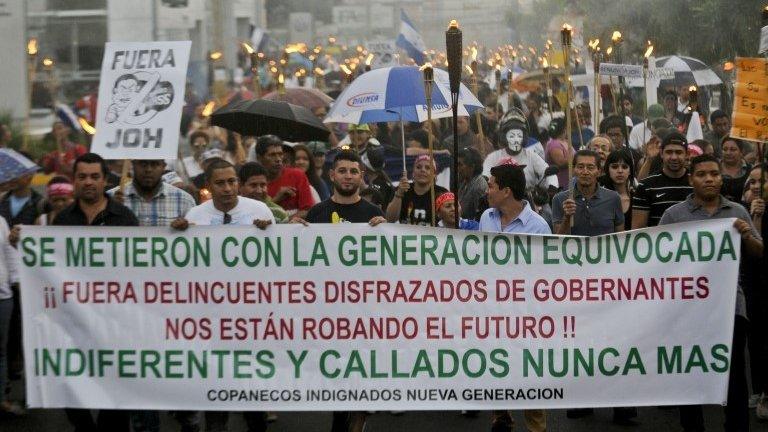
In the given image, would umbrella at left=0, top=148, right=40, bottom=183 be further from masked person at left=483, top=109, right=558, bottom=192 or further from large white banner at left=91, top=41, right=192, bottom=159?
masked person at left=483, top=109, right=558, bottom=192

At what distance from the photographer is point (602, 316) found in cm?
688

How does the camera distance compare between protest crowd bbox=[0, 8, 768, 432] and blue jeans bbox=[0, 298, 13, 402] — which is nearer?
protest crowd bbox=[0, 8, 768, 432]

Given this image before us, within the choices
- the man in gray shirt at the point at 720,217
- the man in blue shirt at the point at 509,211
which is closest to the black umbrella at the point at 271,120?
the man in blue shirt at the point at 509,211

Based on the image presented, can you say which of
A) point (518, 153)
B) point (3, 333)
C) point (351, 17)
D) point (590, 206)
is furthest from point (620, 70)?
point (351, 17)

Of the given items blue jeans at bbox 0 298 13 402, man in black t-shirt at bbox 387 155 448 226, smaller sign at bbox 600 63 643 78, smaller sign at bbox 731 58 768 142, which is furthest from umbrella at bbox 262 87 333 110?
smaller sign at bbox 731 58 768 142

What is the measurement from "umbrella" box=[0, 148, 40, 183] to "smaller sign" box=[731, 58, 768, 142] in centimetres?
461

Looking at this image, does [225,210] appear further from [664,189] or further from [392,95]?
[392,95]

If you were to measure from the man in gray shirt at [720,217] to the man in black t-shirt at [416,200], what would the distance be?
2099 millimetres

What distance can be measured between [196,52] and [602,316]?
3851 centimetres

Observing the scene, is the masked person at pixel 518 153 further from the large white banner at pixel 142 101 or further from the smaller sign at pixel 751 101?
the large white banner at pixel 142 101

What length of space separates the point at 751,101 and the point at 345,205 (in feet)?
8.12

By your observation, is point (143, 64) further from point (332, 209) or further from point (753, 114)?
point (753, 114)

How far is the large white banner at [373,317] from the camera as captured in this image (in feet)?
22.6

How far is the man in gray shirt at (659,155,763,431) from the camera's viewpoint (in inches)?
284
